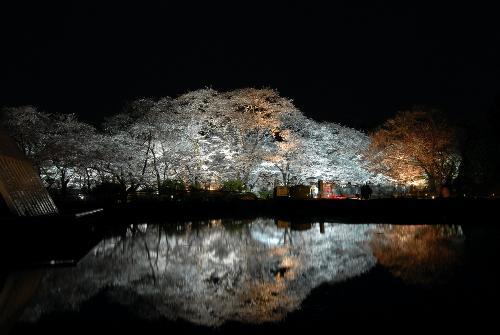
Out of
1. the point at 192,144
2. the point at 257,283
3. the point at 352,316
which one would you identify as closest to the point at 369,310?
the point at 352,316

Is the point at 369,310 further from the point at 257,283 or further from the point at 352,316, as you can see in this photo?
the point at 257,283

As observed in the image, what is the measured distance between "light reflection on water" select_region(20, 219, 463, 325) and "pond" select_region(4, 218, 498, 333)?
0.05 ft

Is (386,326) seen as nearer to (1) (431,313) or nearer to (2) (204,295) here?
(1) (431,313)

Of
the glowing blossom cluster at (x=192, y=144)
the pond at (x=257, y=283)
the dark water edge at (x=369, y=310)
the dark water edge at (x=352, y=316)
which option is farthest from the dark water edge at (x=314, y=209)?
the dark water edge at (x=352, y=316)

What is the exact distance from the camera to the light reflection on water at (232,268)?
6574 millimetres

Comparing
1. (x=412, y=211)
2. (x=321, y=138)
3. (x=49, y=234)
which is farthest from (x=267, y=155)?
(x=49, y=234)

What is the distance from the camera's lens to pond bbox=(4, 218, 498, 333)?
6.00 metres

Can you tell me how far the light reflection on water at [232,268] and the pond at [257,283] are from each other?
0.6 inches

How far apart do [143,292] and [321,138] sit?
31792 millimetres

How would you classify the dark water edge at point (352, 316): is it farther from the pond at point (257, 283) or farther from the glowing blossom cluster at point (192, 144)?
the glowing blossom cluster at point (192, 144)

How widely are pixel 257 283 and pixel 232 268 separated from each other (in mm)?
1525

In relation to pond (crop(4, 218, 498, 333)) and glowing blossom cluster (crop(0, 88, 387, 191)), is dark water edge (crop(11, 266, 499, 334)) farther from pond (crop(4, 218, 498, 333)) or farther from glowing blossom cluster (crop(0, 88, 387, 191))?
glowing blossom cluster (crop(0, 88, 387, 191))

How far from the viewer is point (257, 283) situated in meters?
7.94

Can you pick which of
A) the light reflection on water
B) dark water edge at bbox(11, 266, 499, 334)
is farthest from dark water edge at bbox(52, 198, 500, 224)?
dark water edge at bbox(11, 266, 499, 334)
